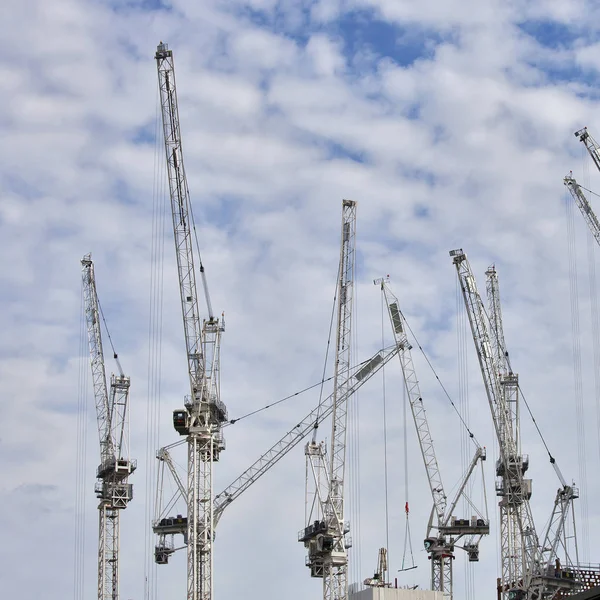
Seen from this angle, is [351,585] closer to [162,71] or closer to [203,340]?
[203,340]

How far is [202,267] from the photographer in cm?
17700

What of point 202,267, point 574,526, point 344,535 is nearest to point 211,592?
point 344,535

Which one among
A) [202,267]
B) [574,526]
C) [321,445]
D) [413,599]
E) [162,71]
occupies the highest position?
[162,71]

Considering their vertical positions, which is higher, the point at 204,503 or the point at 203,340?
the point at 203,340

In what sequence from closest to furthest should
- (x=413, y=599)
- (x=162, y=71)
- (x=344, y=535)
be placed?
(x=413, y=599) → (x=162, y=71) → (x=344, y=535)

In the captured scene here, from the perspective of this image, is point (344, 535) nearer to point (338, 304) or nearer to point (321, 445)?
point (321, 445)

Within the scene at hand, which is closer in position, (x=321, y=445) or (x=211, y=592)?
(x=211, y=592)

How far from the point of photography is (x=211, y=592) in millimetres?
172625

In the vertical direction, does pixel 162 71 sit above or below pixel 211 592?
above

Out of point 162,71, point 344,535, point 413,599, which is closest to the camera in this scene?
→ point 413,599

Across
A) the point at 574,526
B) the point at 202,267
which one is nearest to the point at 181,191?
the point at 202,267

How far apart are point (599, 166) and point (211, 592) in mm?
72722

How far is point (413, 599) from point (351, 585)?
14949 millimetres

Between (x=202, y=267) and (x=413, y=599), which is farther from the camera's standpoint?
(x=202, y=267)
